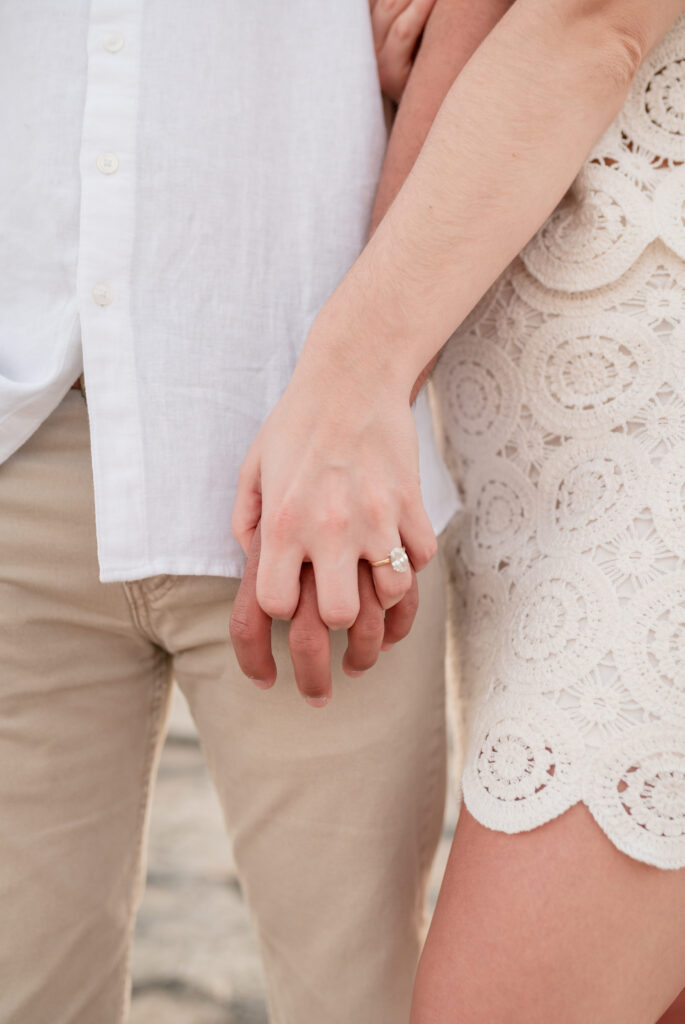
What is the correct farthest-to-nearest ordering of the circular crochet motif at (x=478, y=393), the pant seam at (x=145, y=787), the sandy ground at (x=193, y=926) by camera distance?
the sandy ground at (x=193, y=926) → the pant seam at (x=145, y=787) → the circular crochet motif at (x=478, y=393)

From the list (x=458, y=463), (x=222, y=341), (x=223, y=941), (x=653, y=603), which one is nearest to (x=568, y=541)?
(x=653, y=603)

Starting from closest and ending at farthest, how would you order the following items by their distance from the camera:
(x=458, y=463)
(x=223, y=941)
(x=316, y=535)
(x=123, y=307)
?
(x=316, y=535), (x=123, y=307), (x=458, y=463), (x=223, y=941)

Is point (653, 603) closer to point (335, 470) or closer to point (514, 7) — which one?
point (335, 470)

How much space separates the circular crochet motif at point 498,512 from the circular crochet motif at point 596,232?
209 mm

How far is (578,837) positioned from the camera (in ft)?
2.46

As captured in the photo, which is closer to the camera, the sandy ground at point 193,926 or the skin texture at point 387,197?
A: the skin texture at point 387,197

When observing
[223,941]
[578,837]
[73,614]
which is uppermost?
[578,837]

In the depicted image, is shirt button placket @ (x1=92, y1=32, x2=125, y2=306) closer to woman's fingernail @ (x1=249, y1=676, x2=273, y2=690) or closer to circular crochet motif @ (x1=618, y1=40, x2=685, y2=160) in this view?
woman's fingernail @ (x1=249, y1=676, x2=273, y2=690)

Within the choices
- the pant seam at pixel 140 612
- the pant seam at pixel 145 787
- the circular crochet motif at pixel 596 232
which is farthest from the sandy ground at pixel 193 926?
the circular crochet motif at pixel 596 232

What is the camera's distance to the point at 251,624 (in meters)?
0.78

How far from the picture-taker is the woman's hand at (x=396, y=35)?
0.93m

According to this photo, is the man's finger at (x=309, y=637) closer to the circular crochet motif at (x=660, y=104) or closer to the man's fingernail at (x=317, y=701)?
the man's fingernail at (x=317, y=701)

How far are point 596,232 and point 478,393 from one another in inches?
8.4

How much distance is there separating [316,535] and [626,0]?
1.77 ft
